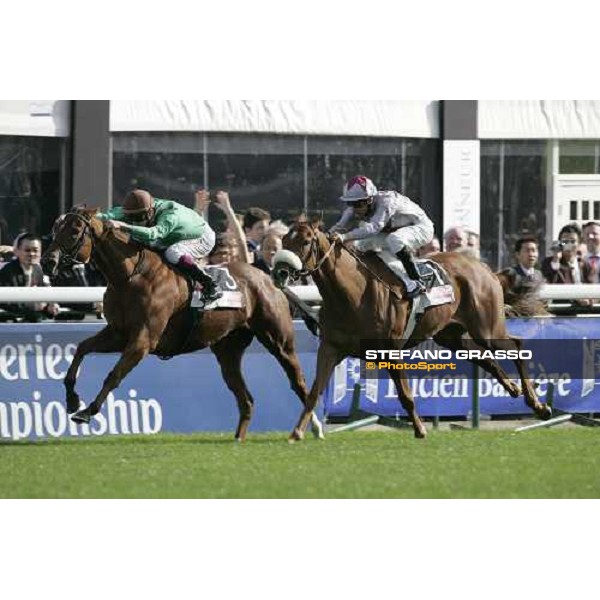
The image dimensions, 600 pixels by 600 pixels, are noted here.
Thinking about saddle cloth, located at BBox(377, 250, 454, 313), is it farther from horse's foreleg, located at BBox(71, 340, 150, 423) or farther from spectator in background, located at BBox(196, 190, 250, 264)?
horse's foreleg, located at BBox(71, 340, 150, 423)

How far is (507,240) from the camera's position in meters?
19.7

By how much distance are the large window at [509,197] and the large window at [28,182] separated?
215 inches

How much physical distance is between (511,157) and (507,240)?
1.12 metres

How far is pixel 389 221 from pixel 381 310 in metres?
0.76

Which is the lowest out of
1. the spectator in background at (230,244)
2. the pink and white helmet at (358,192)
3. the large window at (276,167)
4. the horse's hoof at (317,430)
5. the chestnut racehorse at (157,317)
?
the horse's hoof at (317,430)

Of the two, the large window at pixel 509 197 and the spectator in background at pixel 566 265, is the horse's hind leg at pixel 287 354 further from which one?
the large window at pixel 509 197

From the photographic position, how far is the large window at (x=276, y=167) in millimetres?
18641

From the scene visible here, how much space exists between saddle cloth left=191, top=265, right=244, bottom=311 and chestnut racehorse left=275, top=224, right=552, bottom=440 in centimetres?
81

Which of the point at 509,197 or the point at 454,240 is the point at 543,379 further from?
the point at 509,197

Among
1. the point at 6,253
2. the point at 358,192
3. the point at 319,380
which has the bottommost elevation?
the point at 319,380

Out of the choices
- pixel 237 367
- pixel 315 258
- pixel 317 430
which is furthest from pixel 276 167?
pixel 315 258

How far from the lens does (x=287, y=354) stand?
12984 millimetres

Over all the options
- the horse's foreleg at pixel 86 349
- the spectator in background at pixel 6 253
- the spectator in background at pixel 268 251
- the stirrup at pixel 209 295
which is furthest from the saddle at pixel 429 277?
the spectator in background at pixel 6 253

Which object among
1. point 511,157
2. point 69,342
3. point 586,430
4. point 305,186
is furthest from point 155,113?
point 586,430
